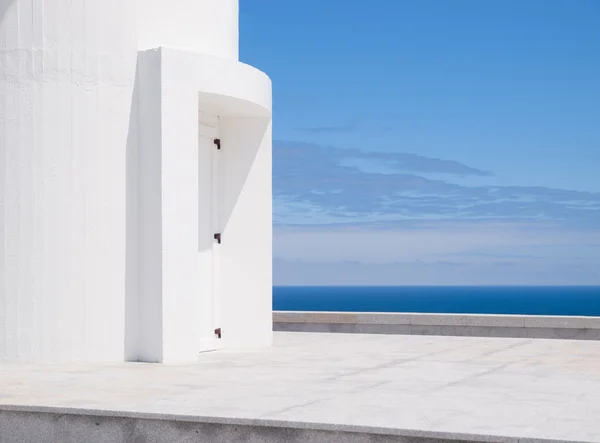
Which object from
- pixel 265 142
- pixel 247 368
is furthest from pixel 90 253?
pixel 265 142

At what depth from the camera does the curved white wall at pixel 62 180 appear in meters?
10.3

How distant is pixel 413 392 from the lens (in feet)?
25.2

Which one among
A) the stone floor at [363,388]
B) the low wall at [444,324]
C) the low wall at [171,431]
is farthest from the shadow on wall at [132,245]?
the low wall at [444,324]

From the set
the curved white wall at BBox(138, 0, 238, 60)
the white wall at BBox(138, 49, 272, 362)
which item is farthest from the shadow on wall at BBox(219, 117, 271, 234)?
the curved white wall at BBox(138, 0, 238, 60)

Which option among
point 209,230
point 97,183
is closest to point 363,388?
point 97,183

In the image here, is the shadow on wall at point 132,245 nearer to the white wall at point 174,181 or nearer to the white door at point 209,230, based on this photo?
the white wall at point 174,181

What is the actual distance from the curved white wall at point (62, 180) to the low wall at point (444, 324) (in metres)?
5.92

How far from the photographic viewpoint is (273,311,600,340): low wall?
572 inches

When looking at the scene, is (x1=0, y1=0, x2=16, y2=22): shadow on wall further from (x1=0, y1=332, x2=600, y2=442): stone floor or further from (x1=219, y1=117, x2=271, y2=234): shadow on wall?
(x1=0, y1=332, x2=600, y2=442): stone floor

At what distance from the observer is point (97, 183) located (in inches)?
412

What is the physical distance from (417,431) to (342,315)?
9.96 m

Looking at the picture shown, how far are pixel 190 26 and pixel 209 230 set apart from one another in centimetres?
253

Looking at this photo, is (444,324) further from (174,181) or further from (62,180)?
(62,180)

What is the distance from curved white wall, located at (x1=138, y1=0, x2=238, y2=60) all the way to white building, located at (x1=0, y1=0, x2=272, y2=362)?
4cm
